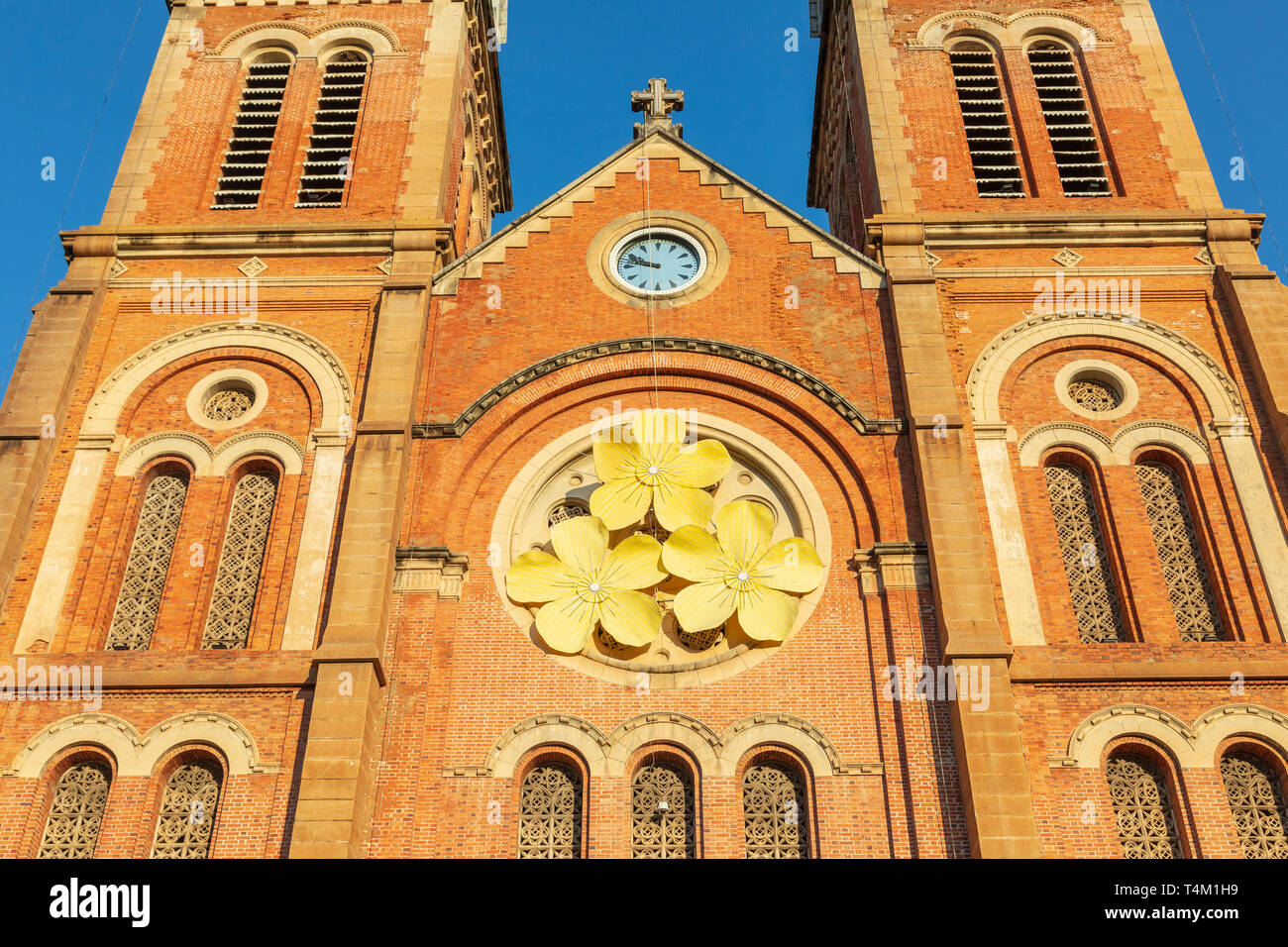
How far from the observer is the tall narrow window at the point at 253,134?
25141mm

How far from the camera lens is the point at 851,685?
18.1m

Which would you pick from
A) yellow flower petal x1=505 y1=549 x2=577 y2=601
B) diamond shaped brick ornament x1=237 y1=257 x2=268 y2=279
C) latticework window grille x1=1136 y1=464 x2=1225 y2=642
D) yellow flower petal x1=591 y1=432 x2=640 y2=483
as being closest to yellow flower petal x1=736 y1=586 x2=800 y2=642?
yellow flower petal x1=505 y1=549 x2=577 y2=601

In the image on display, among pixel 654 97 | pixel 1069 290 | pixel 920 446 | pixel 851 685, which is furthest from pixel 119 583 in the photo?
pixel 1069 290

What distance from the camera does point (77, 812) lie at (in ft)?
57.5

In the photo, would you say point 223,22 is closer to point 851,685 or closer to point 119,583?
point 119,583

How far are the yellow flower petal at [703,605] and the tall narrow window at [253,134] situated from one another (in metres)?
11.6

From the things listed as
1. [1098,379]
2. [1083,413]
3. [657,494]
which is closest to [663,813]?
[657,494]

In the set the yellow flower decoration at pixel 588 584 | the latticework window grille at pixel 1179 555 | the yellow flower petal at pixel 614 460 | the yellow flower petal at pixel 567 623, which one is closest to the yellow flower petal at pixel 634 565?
the yellow flower decoration at pixel 588 584

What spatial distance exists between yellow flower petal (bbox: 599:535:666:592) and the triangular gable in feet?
19.5

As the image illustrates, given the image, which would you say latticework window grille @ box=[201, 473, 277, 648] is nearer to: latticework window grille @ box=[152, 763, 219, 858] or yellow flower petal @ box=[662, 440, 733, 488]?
latticework window grille @ box=[152, 763, 219, 858]

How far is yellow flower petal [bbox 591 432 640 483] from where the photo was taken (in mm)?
19891
